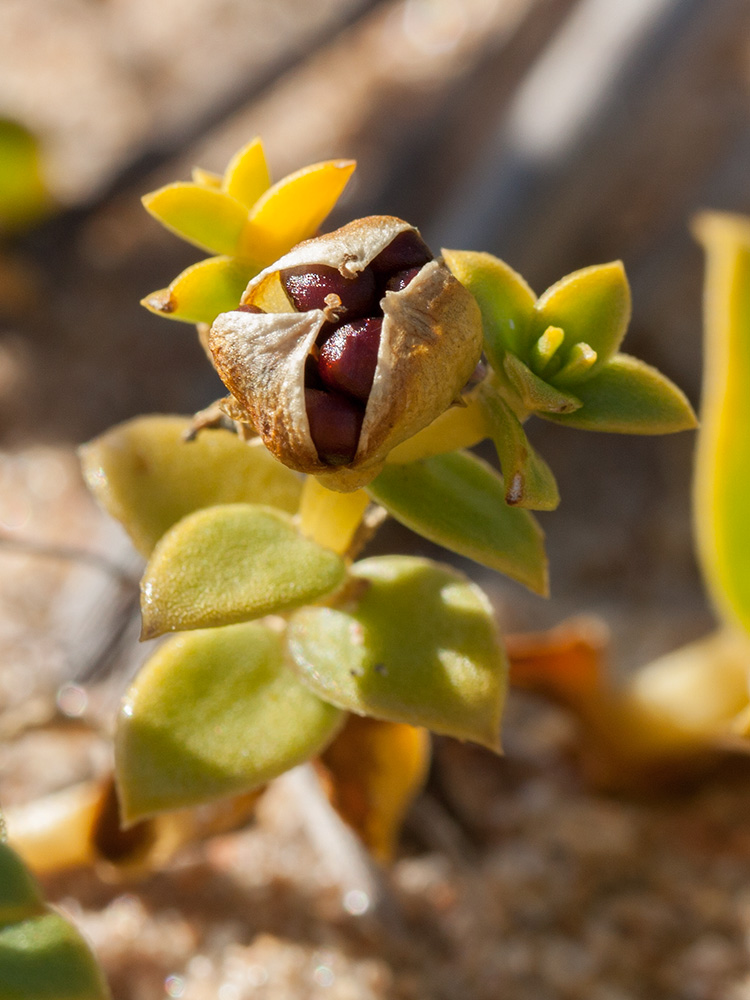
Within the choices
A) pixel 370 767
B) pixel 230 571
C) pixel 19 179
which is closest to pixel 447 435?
pixel 230 571

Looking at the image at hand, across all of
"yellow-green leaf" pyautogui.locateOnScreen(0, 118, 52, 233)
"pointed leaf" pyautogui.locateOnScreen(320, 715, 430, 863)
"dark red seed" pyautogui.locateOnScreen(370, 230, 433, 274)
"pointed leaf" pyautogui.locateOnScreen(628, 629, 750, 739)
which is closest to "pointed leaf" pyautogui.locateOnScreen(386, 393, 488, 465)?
"dark red seed" pyautogui.locateOnScreen(370, 230, 433, 274)

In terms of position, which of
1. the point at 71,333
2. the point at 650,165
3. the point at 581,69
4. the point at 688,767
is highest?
the point at 581,69

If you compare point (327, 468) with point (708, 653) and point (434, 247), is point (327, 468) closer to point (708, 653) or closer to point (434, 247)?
point (708, 653)

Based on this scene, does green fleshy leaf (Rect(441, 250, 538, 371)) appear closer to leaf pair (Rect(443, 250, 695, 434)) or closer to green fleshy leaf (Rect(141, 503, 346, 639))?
leaf pair (Rect(443, 250, 695, 434))

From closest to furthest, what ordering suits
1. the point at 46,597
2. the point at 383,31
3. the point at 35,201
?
the point at 46,597, the point at 35,201, the point at 383,31

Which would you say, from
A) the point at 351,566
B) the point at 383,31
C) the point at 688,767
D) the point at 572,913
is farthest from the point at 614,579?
the point at 383,31

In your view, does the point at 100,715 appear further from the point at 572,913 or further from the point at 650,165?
the point at 650,165
